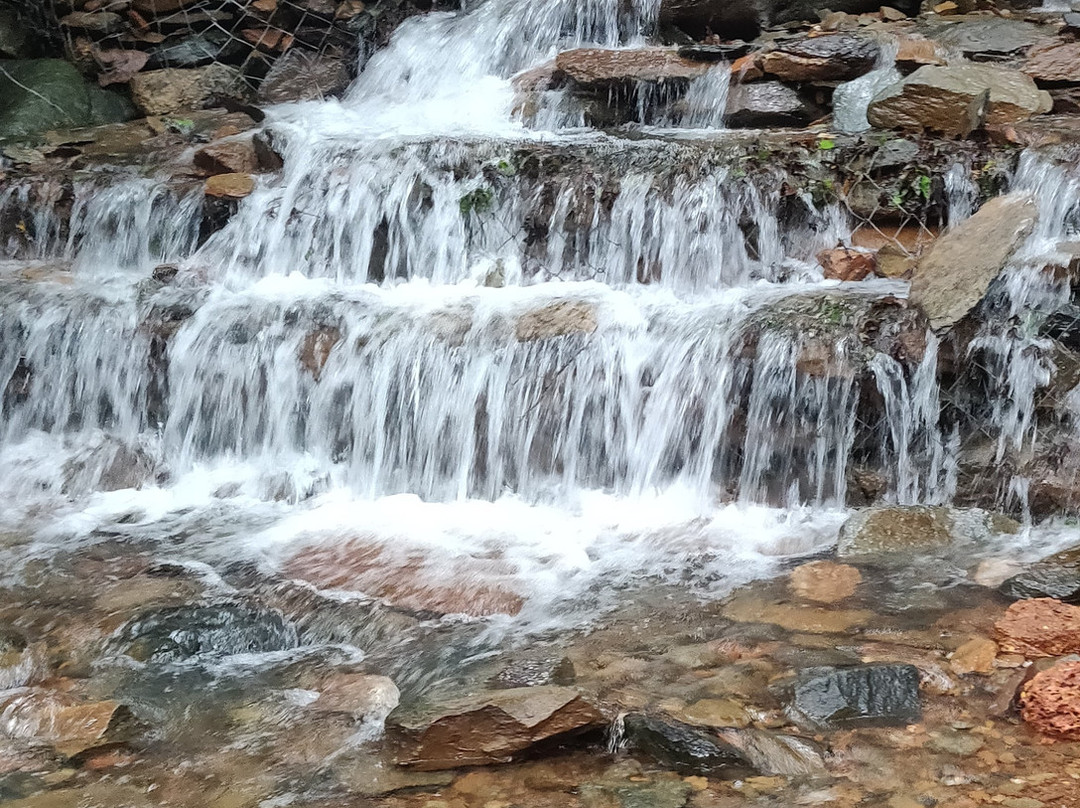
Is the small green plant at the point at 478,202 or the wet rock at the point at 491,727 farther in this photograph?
the small green plant at the point at 478,202

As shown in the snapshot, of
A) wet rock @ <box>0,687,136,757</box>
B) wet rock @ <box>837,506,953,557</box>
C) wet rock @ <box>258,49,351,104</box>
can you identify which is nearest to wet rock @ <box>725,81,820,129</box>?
wet rock @ <box>837,506,953,557</box>

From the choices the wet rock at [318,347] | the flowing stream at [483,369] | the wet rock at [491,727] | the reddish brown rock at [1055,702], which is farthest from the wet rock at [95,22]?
the reddish brown rock at [1055,702]

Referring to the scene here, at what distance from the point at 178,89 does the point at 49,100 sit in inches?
38.3

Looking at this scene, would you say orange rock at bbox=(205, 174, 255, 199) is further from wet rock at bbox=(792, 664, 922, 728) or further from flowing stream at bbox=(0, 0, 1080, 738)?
wet rock at bbox=(792, 664, 922, 728)

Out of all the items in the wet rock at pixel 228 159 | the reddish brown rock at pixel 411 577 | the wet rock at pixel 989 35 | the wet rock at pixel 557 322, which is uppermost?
the wet rock at pixel 989 35

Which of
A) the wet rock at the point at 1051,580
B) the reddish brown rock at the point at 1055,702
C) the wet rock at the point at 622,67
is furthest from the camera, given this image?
the wet rock at the point at 622,67

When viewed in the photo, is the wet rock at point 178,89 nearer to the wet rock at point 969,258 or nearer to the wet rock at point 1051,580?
the wet rock at point 969,258

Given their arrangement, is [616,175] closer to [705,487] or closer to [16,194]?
[705,487]

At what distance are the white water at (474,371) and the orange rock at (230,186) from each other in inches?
6.3

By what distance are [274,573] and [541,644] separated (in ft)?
4.11

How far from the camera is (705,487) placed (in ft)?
14.7

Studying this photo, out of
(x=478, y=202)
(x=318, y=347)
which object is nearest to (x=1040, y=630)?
(x=318, y=347)

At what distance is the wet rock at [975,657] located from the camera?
281 centimetres

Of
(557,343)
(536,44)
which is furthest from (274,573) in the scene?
(536,44)
